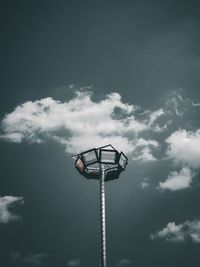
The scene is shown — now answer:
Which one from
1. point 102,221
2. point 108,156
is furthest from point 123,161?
point 102,221

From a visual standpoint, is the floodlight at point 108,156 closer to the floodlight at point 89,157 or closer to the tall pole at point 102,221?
the floodlight at point 89,157

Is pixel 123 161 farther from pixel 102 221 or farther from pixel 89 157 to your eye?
pixel 102 221

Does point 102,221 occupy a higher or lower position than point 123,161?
lower

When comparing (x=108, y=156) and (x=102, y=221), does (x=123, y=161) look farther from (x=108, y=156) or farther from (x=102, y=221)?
(x=102, y=221)

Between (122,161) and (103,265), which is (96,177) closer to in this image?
(122,161)

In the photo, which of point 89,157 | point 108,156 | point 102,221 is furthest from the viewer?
point 89,157

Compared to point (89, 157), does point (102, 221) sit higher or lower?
lower

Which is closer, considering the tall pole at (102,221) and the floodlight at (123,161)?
the tall pole at (102,221)

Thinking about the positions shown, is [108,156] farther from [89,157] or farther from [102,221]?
[102,221]

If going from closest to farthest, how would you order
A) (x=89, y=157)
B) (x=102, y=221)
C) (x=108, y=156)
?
1. (x=102, y=221)
2. (x=108, y=156)
3. (x=89, y=157)

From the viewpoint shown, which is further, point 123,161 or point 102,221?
point 123,161

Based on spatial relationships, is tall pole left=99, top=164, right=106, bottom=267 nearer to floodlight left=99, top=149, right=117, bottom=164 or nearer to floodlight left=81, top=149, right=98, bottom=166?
floodlight left=99, top=149, right=117, bottom=164

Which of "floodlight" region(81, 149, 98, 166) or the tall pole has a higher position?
"floodlight" region(81, 149, 98, 166)

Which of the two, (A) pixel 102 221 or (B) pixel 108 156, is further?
(B) pixel 108 156
